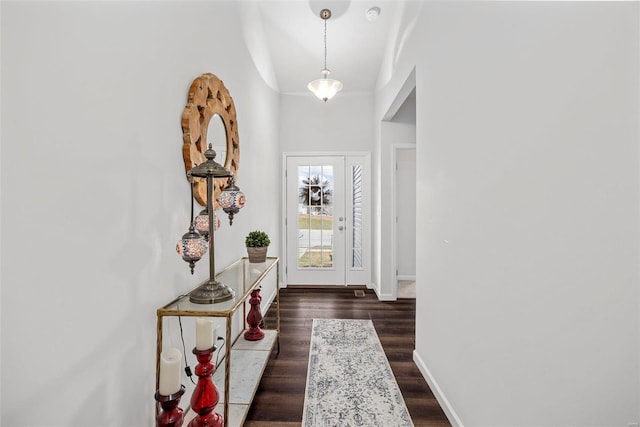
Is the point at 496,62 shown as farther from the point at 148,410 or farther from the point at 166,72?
the point at 148,410

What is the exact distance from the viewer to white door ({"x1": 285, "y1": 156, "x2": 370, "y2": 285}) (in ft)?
14.5

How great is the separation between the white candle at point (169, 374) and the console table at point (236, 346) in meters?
Answer: 0.16

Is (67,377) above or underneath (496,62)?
underneath

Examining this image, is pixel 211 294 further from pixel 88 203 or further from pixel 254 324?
pixel 254 324

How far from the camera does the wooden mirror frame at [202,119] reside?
5.21ft

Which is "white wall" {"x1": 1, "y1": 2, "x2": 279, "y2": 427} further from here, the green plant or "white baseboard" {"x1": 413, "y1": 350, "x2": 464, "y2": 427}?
"white baseboard" {"x1": 413, "y1": 350, "x2": 464, "y2": 427}

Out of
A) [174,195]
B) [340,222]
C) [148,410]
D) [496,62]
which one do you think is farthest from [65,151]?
[340,222]

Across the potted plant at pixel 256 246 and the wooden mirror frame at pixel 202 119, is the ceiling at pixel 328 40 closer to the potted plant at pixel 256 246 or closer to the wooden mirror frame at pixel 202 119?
the wooden mirror frame at pixel 202 119

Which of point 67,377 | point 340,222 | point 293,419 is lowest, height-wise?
point 293,419

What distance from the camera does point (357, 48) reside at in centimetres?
360

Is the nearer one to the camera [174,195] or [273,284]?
[174,195]

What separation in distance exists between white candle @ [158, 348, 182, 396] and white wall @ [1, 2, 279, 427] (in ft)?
0.44

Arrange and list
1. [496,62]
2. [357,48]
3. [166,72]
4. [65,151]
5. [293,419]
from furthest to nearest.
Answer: [357,48], [293,419], [166,72], [496,62], [65,151]

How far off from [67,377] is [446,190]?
6.03 ft
